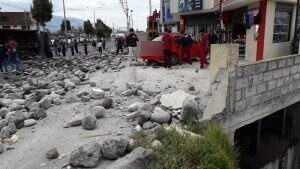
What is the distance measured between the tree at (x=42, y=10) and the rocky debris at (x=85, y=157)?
27450 mm

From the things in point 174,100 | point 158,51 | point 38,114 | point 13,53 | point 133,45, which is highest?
point 133,45

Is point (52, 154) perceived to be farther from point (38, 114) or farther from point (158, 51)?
point (158, 51)

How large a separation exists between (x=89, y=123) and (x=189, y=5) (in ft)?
54.3

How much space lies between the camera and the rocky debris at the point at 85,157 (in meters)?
4.69

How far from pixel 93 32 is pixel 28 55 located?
124 feet

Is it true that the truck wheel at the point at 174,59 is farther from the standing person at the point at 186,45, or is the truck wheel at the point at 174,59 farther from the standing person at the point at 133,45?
the standing person at the point at 133,45

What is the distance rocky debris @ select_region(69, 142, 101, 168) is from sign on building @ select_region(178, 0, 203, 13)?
16.7 m

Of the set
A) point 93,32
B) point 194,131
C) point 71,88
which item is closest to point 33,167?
point 194,131

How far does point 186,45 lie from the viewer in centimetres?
1426

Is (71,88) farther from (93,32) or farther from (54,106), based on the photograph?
(93,32)

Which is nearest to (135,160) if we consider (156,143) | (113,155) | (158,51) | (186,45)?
(113,155)

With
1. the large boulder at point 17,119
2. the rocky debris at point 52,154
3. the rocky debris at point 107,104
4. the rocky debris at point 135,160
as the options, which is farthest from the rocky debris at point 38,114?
the rocky debris at point 135,160

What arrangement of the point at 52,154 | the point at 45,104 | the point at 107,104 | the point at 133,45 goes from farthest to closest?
the point at 133,45
the point at 45,104
the point at 107,104
the point at 52,154

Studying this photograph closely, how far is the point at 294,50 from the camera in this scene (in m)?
14.0
